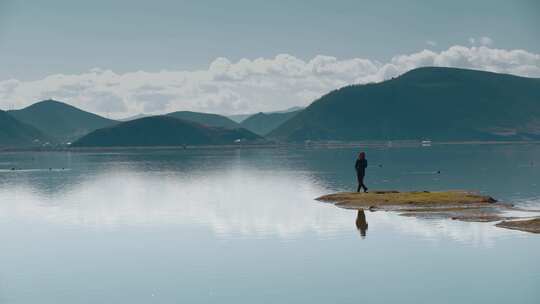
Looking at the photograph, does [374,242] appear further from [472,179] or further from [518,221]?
[472,179]

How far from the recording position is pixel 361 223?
55.2 meters

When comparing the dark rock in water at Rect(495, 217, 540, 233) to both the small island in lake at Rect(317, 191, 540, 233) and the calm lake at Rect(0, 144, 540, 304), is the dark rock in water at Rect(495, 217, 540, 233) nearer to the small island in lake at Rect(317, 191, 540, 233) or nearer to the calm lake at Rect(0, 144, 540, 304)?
the small island in lake at Rect(317, 191, 540, 233)

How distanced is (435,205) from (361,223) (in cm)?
1272

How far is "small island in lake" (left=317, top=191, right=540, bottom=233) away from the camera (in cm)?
5750

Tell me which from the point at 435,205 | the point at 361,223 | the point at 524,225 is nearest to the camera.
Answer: the point at 524,225

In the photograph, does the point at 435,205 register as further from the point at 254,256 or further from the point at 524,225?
the point at 254,256

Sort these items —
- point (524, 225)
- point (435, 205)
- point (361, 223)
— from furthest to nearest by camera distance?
1. point (435, 205)
2. point (361, 223)
3. point (524, 225)

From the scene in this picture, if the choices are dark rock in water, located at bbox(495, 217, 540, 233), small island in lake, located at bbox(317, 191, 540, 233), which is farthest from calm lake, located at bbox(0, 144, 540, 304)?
small island in lake, located at bbox(317, 191, 540, 233)

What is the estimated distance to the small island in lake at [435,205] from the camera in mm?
57500

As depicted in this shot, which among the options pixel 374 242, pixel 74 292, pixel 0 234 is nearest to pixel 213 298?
pixel 74 292

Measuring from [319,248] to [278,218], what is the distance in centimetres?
1713

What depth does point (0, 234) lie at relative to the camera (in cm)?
5331

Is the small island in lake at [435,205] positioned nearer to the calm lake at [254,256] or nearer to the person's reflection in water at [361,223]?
the calm lake at [254,256]

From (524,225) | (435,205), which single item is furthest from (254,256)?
(435,205)
